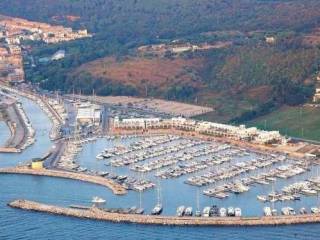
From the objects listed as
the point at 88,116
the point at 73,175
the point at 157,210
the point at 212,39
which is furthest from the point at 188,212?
the point at 212,39

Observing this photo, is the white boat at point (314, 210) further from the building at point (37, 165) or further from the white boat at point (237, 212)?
the building at point (37, 165)

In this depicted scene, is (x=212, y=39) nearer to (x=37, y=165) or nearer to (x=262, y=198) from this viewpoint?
(x=37, y=165)

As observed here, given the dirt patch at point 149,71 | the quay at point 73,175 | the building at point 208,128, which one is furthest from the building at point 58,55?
the quay at point 73,175

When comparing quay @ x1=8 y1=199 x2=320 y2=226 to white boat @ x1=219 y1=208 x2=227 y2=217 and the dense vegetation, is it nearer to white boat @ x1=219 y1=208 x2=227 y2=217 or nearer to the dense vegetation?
white boat @ x1=219 y1=208 x2=227 y2=217

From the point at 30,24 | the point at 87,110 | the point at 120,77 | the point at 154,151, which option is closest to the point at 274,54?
the point at 120,77

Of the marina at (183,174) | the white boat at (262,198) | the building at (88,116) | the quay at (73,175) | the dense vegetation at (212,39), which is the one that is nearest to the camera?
the marina at (183,174)

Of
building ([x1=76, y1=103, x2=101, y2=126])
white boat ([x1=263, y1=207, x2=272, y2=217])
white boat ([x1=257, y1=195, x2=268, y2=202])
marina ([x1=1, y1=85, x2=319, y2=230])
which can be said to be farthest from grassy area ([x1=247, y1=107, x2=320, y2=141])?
white boat ([x1=263, y1=207, x2=272, y2=217])

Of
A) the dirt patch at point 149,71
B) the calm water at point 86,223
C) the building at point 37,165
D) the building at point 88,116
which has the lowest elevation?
the calm water at point 86,223
